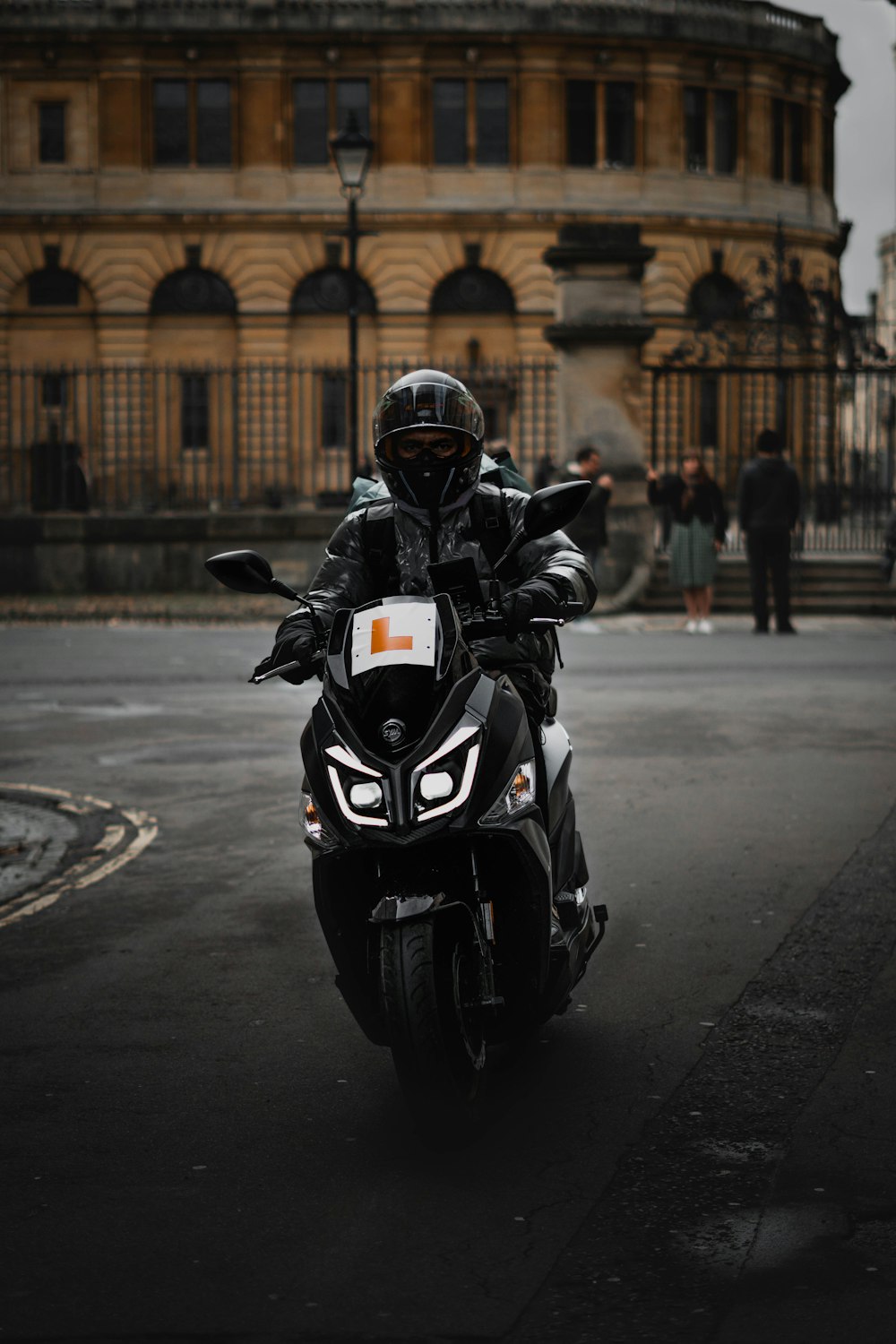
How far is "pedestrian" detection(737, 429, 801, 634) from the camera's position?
719 inches

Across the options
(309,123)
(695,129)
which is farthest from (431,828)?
(695,129)

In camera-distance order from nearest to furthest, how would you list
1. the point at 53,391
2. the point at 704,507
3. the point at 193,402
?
1. the point at 704,507
2. the point at 53,391
3. the point at 193,402

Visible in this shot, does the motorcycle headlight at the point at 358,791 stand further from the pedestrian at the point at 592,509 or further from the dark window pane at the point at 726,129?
the dark window pane at the point at 726,129

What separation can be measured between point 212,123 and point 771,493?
29693mm

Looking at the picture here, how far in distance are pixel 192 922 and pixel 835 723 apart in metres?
6.03

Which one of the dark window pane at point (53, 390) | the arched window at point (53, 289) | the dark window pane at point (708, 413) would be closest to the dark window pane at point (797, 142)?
the dark window pane at point (708, 413)

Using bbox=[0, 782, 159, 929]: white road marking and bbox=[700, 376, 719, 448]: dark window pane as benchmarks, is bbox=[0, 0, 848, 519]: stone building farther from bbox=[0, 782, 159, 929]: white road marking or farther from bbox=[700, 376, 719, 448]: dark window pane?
bbox=[0, 782, 159, 929]: white road marking

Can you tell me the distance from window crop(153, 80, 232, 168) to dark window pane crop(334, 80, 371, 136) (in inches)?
101

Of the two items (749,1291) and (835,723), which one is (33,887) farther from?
(835,723)

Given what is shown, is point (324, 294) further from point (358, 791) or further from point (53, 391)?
point (358, 791)

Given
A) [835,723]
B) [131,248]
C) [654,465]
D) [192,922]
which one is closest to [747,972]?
[192,922]

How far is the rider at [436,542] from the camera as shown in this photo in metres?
4.62

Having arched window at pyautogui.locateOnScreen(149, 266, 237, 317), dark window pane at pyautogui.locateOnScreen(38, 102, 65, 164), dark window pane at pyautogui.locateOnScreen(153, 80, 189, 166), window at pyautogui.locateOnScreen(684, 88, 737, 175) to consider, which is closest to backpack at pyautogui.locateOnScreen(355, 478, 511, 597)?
arched window at pyautogui.locateOnScreen(149, 266, 237, 317)

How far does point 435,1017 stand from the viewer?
162 inches
